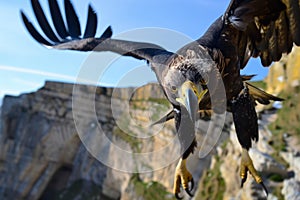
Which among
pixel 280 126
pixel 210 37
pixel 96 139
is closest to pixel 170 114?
pixel 210 37

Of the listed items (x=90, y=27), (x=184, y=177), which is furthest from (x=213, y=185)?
(x=184, y=177)

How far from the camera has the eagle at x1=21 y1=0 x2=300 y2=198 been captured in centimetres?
311

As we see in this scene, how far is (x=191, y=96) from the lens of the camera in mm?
2891

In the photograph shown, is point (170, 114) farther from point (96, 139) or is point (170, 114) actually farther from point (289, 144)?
point (96, 139)

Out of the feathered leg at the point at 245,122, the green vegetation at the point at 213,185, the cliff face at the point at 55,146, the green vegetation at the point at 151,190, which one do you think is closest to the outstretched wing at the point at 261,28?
the feathered leg at the point at 245,122

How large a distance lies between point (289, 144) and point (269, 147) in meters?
0.59

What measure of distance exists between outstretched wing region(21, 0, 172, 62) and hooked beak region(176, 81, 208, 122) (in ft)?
3.39

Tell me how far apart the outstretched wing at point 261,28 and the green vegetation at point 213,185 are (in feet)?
36.2

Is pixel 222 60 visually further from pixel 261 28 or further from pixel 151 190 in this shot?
pixel 151 190

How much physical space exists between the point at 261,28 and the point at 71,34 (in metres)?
2.48

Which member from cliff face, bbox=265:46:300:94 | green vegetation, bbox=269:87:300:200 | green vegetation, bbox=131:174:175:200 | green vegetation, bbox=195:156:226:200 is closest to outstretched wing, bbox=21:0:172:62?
green vegetation, bbox=269:87:300:200

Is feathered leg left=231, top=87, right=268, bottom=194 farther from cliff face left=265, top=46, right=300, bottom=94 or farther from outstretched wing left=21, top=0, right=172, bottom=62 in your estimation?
cliff face left=265, top=46, right=300, bottom=94

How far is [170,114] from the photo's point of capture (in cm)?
449

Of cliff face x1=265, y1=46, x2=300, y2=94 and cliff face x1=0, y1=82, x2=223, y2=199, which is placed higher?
cliff face x1=265, y1=46, x2=300, y2=94
